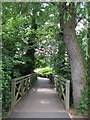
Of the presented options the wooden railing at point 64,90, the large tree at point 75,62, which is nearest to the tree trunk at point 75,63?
the large tree at point 75,62

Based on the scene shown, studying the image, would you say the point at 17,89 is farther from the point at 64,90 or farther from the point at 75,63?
the point at 75,63

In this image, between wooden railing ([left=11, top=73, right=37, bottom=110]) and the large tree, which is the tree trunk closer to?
the large tree

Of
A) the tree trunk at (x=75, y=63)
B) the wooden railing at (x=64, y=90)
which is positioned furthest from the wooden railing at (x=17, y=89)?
the tree trunk at (x=75, y=63)

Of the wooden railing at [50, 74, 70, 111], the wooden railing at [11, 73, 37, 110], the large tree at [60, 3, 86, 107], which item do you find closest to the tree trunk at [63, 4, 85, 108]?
the large tree at [60, 3, 86, 107]

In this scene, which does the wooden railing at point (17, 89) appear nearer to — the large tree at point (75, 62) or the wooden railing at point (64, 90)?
the wooden railing at point (64, 90)

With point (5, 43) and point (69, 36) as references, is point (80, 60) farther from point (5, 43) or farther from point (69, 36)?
point (5, 43)

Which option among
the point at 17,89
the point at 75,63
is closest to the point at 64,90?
the point at 75,63

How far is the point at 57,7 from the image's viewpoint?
405cm

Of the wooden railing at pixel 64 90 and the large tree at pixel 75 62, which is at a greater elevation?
the large tree at pixel 75 62

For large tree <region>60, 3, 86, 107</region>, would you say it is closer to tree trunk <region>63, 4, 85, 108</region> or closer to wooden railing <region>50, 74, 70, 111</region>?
tree trunk <region>63, 4, 85, 108</region>

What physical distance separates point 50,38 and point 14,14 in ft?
11.5

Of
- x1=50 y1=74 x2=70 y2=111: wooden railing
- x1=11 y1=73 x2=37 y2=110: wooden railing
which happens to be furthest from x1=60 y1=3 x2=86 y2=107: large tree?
x1=11 y1=73 x2=37 y2=110: wooden railing

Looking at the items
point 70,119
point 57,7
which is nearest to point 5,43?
point 57,7

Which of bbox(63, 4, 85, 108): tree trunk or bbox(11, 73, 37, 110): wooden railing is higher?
bbox(63, 4, 85, 108): tree trunk
